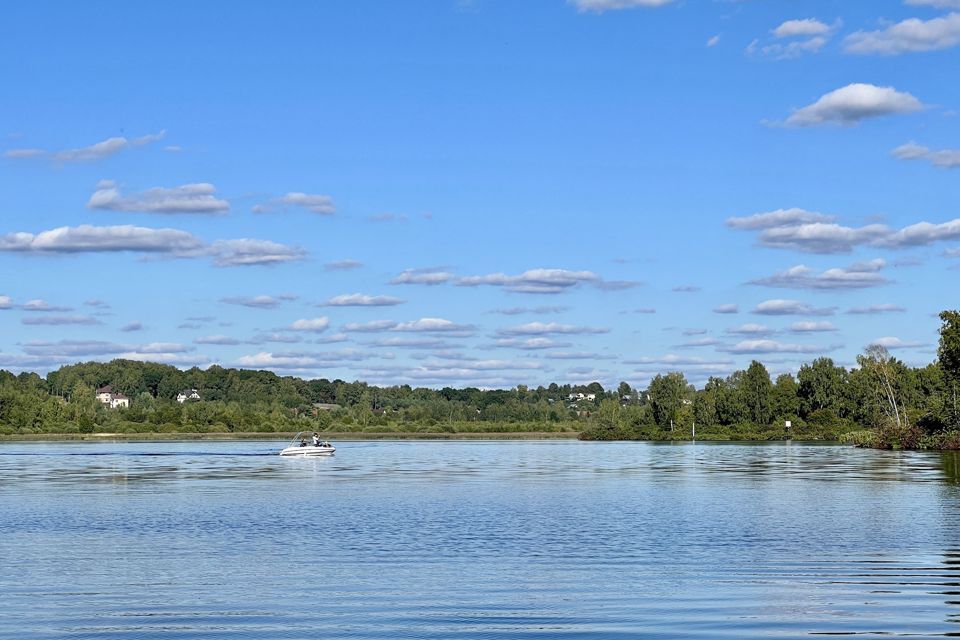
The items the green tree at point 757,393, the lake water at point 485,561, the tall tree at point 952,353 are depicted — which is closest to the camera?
the lake water at point 485,561

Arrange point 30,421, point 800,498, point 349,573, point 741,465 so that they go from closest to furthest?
point 349,573 < point 800,498 < point 741,465 < point 30,421

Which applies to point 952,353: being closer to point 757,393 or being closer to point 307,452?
point 307,452

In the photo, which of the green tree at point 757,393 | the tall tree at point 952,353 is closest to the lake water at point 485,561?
the tall tree at point 952,353

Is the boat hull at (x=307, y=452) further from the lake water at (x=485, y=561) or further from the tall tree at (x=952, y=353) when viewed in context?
the tall tree at (x=952, y=353)

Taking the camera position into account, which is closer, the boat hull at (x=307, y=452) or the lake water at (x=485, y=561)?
the lake water at (x=485, y=561)

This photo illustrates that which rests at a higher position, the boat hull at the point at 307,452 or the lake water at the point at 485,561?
the boat hull at the point at 307,452

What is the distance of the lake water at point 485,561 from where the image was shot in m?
23.0

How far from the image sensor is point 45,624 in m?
23.1

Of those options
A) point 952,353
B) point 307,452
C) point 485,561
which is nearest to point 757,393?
point 952,353

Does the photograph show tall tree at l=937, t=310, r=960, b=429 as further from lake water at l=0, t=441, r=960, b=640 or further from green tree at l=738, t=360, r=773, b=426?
green tree at l=738, t=360, r=773, b=426

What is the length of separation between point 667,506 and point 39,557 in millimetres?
27389

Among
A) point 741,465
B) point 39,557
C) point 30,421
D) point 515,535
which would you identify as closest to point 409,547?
point 515,535

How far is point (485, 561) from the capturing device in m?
32.4

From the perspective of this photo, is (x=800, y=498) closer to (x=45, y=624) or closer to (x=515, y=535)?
(x=515, y=535)
